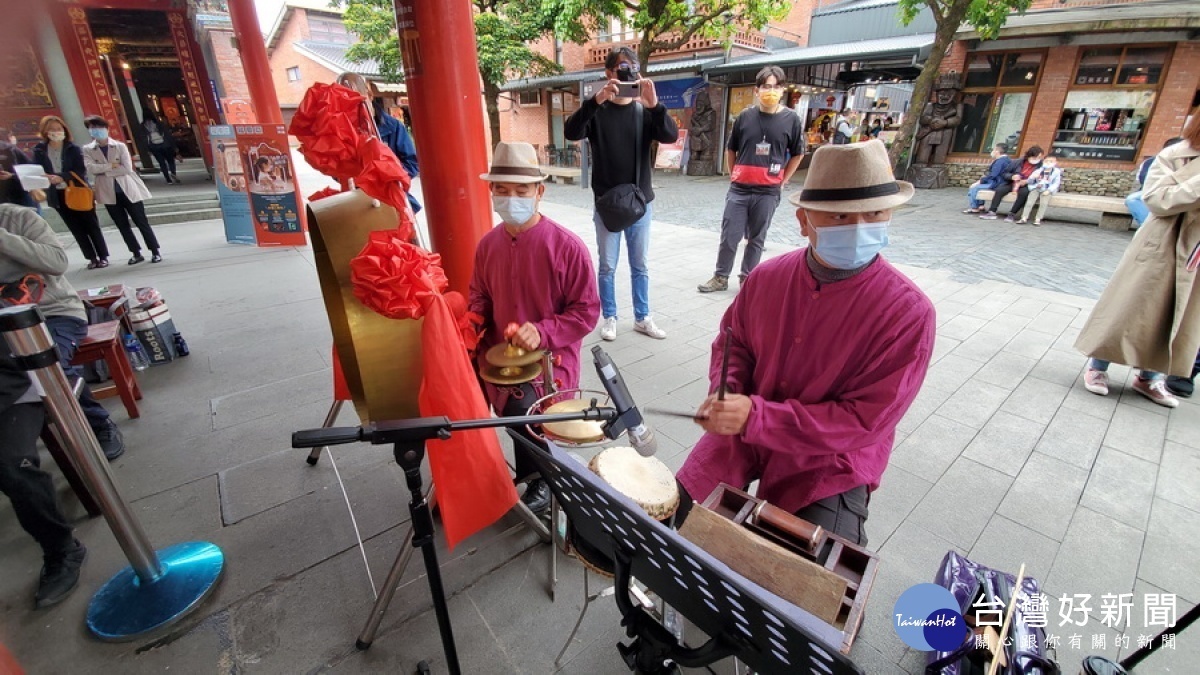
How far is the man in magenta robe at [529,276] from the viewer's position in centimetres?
247

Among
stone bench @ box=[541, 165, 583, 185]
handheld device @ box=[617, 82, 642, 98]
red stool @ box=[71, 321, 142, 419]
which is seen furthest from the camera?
stone bench @ box=[541, 165, 583, 185]

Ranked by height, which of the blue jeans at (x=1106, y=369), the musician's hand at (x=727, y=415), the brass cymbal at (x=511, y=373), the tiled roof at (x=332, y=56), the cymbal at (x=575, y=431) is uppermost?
the tiled roof at (x=332, y=56)

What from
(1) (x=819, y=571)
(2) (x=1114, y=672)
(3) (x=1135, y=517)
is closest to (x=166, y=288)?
(1) (x=819, y=571)

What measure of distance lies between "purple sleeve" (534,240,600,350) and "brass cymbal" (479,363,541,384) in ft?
1.07

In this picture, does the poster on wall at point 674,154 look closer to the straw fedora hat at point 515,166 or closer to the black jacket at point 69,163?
the black jacket at point 69,163

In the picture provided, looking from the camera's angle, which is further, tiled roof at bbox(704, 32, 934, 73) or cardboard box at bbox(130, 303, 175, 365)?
tiled roof at bbox(704, 32, 934, 73)

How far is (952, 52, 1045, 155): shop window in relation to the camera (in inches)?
509

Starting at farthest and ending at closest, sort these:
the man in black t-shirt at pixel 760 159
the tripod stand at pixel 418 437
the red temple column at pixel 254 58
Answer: the red temple column at pixel 254 58, the man in black t-shirt at pixel 760 159, the tripod stand at pixel 418 437

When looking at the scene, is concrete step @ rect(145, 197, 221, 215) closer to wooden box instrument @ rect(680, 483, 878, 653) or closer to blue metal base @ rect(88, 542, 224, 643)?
blue metal base @ rect(88, 542, 224, 643)

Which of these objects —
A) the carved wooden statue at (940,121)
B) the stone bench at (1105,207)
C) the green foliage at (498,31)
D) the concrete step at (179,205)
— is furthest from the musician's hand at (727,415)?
the carved wooden statue at (940,121)

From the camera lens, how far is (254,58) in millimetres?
8133

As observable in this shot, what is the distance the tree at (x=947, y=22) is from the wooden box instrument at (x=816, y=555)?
11.5m

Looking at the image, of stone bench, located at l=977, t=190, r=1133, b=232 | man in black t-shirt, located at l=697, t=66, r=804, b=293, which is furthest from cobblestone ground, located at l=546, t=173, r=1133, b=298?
man in black t-shirt, located at l=697, t=66, r=804, b=293

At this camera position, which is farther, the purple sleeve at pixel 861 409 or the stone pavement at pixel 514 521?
the stone pavement at pixel 514 521
